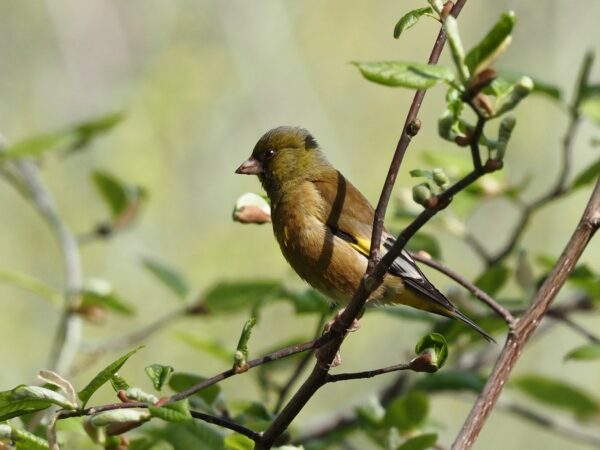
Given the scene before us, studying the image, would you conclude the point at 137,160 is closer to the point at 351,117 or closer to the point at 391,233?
the point at 351,117

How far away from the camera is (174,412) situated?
1.61m

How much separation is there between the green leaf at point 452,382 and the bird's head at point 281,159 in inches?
36.8

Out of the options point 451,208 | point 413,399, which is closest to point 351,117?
point 451,208

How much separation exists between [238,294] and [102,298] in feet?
1.51

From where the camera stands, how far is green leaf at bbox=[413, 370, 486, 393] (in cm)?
312

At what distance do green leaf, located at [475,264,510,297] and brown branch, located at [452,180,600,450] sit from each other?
3.33 ft

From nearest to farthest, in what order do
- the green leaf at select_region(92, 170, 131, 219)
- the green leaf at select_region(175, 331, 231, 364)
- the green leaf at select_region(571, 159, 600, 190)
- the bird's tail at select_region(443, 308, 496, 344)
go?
the bird's tail at select_region(443, 308, 496, 344) < the green leaf at select_region(571, 159, 600, 190) < the green leaf at select_region(175, 331, 231, 364) < the green leaf at select_region(92, 170, 131, 219)

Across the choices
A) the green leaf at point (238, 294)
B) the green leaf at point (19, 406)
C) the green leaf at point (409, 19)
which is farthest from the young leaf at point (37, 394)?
the green leaf at point (238, 294)

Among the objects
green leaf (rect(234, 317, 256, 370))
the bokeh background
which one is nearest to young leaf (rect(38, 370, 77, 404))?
green leaf (rect(234, 317, 256, 370))

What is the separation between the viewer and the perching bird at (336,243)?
3205mm

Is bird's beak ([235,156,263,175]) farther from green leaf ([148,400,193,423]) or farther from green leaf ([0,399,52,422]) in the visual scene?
green leaf ([148,400,193,423])

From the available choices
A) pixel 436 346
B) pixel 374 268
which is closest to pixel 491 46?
pixel 374 268

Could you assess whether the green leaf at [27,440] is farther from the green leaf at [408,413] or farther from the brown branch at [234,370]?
the green leaf at [408,413]

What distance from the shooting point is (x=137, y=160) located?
7.01m
